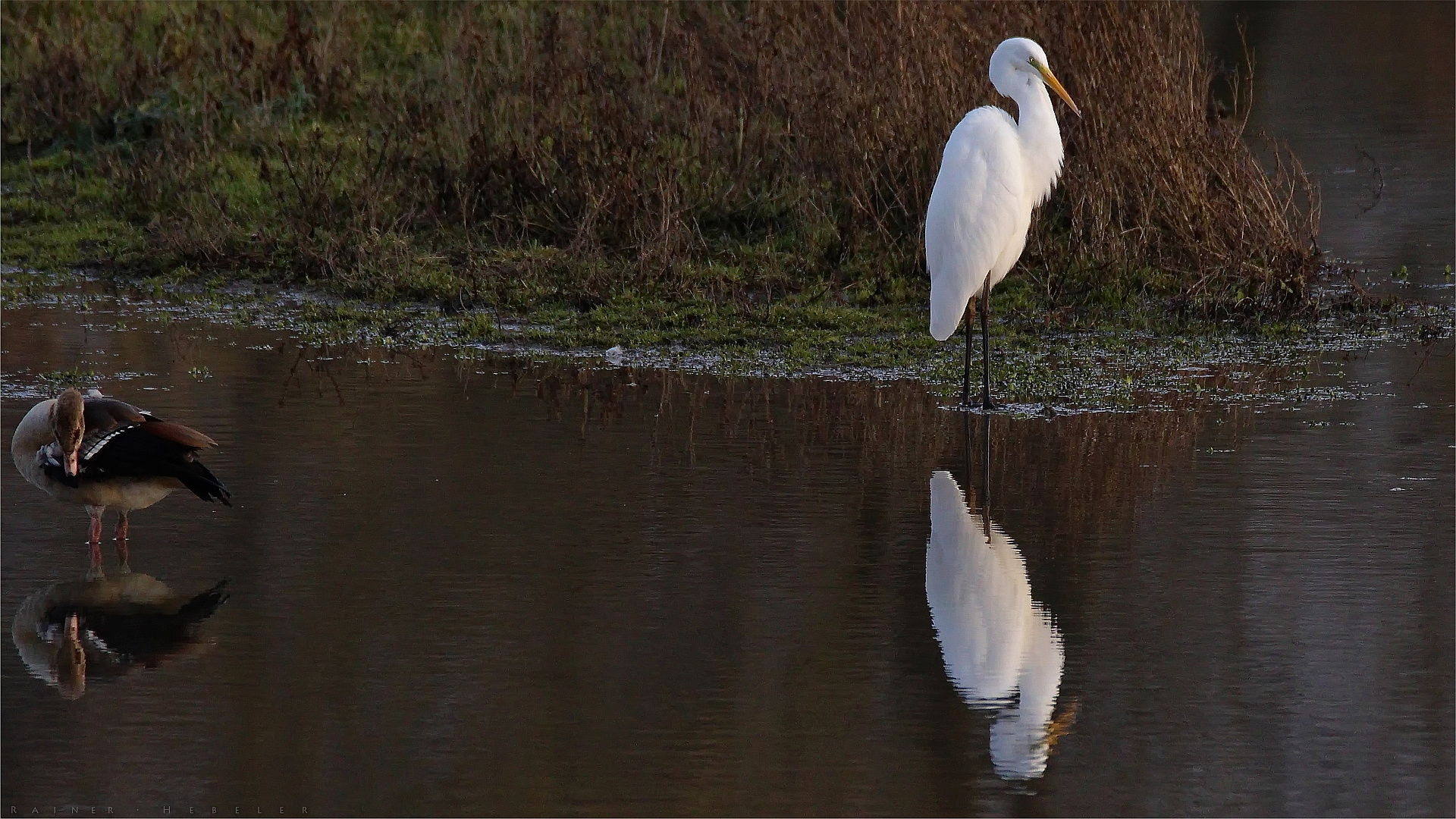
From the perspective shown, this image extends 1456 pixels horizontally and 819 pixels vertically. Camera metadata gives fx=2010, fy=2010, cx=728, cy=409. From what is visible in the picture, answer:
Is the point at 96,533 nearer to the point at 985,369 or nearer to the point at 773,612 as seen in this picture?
the point at 773,612

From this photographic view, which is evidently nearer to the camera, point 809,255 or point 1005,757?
point 1005,757

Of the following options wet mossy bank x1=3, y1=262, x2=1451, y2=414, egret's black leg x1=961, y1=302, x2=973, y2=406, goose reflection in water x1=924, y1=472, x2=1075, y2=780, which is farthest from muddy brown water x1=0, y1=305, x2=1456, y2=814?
wet mossy bank x1=3, y1=262, x2=1451, y2=414

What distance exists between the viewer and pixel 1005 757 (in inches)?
194

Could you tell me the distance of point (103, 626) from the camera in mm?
6004

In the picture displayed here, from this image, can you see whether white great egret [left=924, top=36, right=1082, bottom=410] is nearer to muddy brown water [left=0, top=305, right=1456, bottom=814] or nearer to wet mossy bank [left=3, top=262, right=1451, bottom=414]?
wet mossy bank [left=3, top=262, right=1451, bottom=414]

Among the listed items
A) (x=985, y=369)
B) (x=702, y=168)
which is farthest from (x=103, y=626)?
(x=702, y=168)

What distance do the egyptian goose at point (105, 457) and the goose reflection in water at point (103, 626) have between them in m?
0.27

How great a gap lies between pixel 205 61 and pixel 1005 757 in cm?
1399

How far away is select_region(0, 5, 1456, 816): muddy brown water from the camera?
4.83 meters

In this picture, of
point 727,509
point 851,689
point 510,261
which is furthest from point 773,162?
point 851,689

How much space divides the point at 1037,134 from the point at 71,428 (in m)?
5.11

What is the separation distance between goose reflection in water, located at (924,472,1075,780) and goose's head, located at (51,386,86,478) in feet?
9.16

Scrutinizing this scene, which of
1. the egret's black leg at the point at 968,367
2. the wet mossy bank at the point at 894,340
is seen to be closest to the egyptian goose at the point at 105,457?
the egret's black leg at the point at 968,367

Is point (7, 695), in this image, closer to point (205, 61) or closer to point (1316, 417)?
point (1316, 417)
